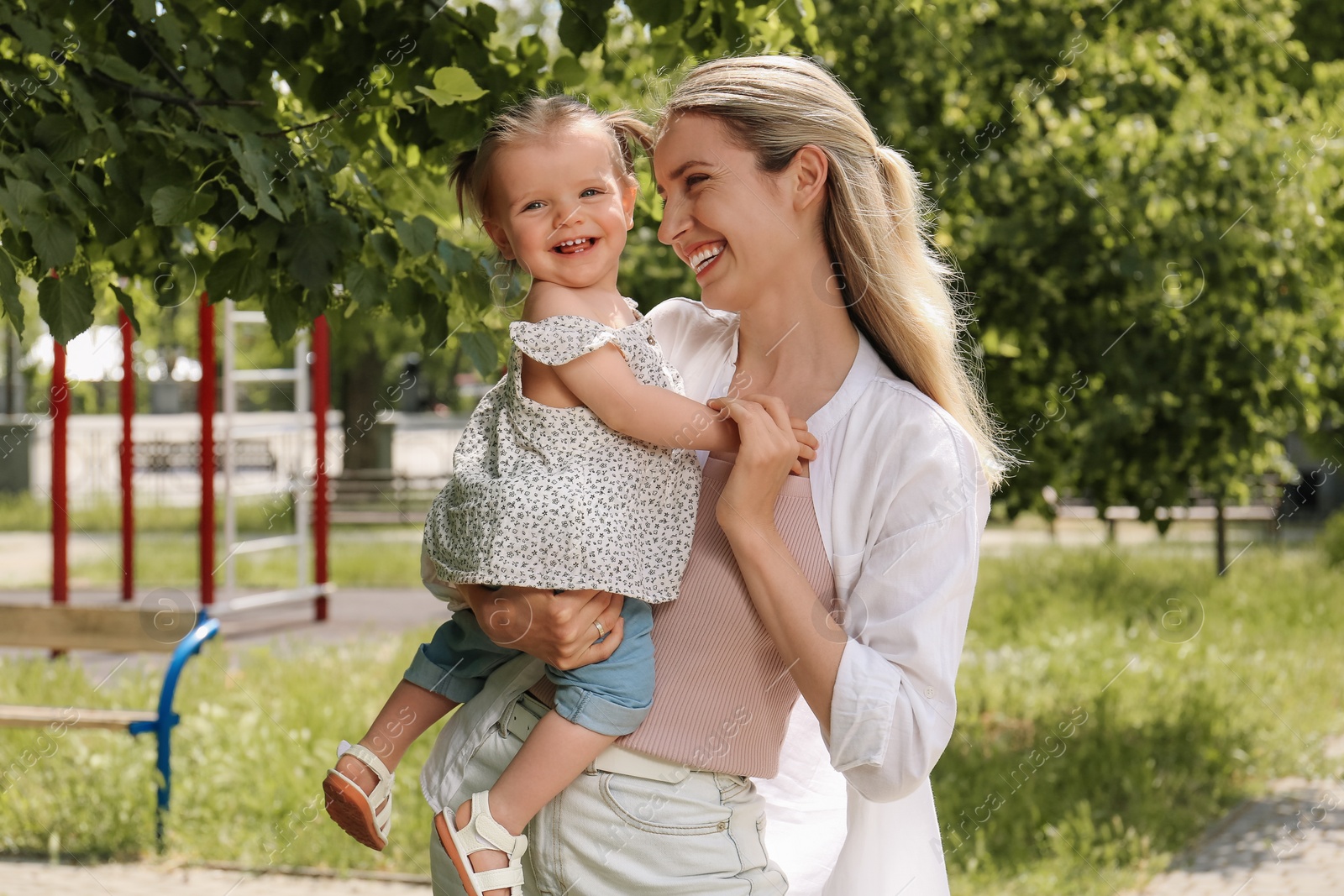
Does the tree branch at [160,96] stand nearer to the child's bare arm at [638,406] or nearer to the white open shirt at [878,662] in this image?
the child's bare arm at [638,406]

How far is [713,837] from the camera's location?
74.5 inches

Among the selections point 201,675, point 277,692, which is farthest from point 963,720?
point 201,675

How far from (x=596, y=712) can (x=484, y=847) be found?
237 mm

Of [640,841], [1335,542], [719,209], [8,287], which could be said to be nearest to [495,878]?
[640,841]

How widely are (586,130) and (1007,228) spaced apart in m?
5.09

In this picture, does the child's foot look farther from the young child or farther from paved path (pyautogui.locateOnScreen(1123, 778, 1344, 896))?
paved path (pyautogui.locateOnScreen(1123, 778, 1344, 896))

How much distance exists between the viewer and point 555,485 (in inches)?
74.0

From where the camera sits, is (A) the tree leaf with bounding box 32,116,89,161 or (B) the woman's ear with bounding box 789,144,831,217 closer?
(B) the woman's ear with bounding box 789,144,831,217

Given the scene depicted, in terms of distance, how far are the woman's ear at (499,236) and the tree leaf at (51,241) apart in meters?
0.92

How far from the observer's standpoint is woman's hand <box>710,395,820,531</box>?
6.25 feet

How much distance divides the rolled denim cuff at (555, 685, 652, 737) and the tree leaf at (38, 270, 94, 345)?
4.59ft

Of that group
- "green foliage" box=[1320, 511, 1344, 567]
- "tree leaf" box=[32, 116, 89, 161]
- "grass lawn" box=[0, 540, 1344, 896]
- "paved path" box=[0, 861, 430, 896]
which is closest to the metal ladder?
"grass lawn" box=[0, 540, 1344, 896]

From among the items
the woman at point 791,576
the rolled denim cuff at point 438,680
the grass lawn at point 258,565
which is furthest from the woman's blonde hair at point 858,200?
the grass lawn at point 258,565

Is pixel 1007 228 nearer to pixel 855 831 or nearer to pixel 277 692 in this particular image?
pixel 277 692
